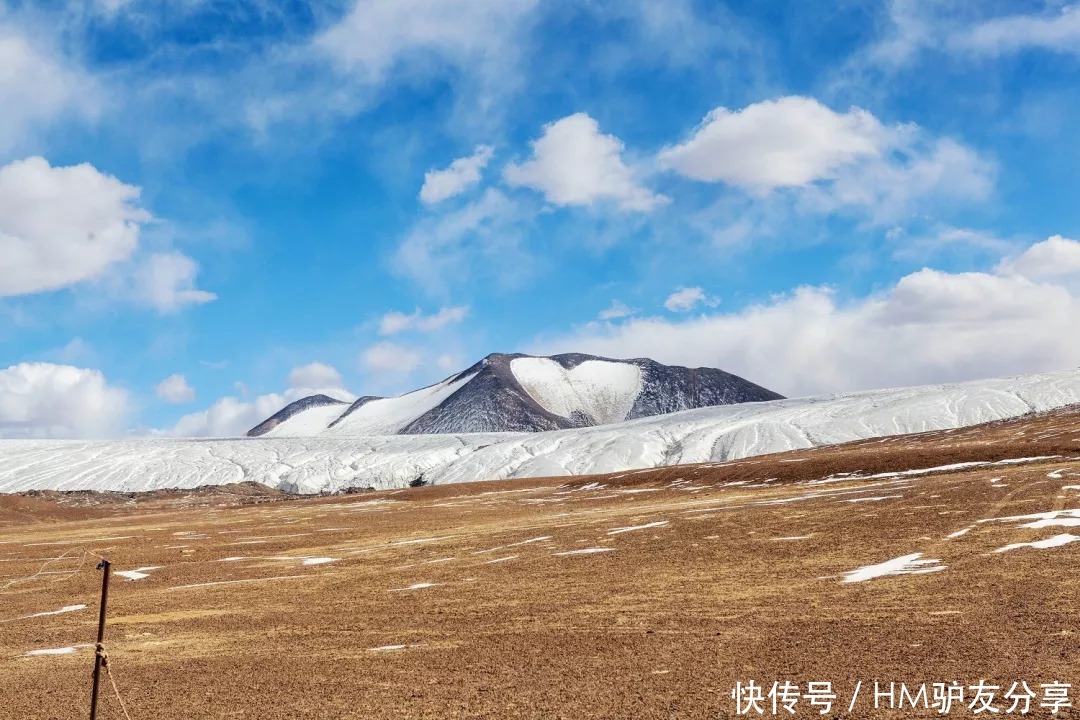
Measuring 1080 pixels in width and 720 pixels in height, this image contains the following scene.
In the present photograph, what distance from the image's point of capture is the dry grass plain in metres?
14.4

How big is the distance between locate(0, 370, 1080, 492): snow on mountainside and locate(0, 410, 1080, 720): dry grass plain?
84.4m

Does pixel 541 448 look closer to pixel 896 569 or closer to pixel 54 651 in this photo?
pixel 896 569

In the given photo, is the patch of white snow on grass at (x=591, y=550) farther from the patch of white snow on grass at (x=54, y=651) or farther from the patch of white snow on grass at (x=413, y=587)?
the patch of white snow on grass at (x=54, y=651)

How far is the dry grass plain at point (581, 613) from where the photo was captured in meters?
14.4

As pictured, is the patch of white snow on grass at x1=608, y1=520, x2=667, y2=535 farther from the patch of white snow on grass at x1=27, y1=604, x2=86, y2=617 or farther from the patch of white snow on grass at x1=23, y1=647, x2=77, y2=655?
the patch of white snow on grass at x1=23, y1=647, x2=77, y2=655

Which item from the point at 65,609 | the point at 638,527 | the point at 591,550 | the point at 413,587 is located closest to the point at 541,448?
the point at 638,527

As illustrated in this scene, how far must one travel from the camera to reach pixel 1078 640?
15180 millimetres

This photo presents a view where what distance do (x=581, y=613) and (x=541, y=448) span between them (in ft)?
408

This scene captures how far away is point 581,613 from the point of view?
2117 cm

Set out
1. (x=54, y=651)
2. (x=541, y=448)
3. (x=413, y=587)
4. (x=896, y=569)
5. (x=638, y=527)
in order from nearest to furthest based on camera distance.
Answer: (x=54, y=651) < (x=896, y=569) < (x=413, y=587) < (x=638, y=527) < (x=541, y=448)

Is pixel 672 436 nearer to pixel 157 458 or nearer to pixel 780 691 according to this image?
pixel 157 458

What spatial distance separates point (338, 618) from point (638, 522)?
72.3ft

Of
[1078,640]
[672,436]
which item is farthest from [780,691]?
[672,436]

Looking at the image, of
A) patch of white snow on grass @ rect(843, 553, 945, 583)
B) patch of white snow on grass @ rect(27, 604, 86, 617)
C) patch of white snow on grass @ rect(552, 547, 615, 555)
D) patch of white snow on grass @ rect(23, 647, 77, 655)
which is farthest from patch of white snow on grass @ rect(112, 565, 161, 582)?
patch of white snow on grass @ rect(843, 553, 945, 583)
